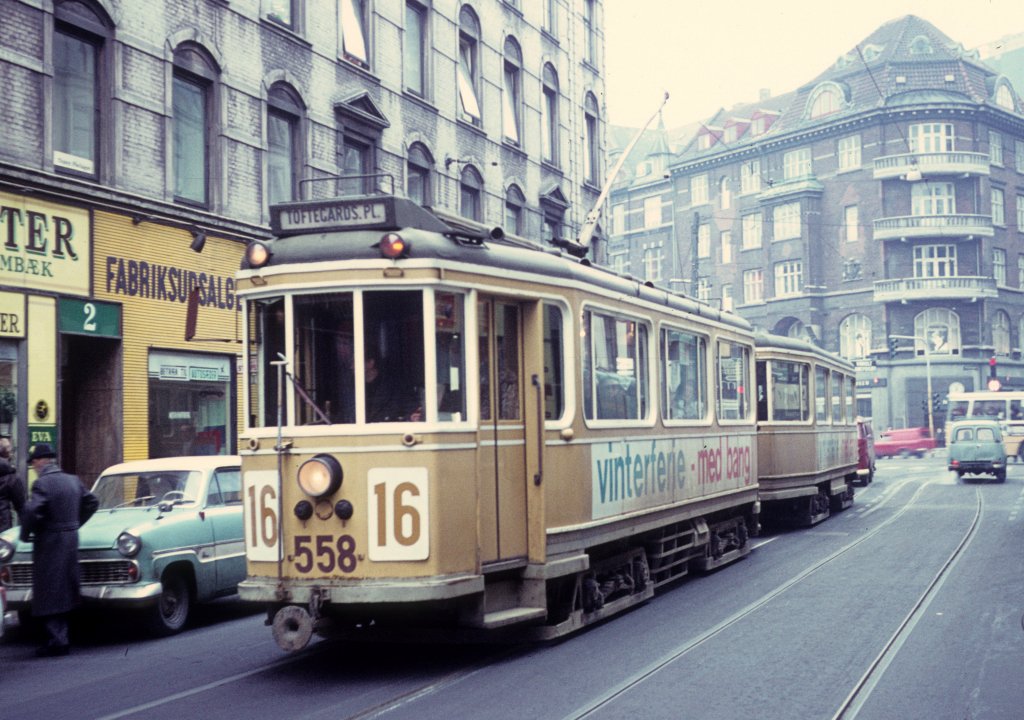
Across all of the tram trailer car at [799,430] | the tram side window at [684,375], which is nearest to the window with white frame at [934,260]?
the tram trailer car at [799,430]

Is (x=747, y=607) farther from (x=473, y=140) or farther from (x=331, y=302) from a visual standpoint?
(x=473, y=140)

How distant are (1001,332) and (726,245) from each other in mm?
16151

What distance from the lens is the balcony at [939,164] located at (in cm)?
5928

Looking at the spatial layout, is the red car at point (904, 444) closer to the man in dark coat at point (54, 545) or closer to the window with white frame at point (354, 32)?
the window with white frame at point (354, 32)

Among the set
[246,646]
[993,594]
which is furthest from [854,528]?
[246,646]

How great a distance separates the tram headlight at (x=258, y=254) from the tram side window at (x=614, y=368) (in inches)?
104

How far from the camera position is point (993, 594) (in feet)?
38.8

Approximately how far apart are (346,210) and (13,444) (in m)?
8.31

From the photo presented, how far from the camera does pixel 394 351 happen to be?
8172mm

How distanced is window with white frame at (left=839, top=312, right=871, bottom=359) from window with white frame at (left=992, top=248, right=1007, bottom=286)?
6.92 metres

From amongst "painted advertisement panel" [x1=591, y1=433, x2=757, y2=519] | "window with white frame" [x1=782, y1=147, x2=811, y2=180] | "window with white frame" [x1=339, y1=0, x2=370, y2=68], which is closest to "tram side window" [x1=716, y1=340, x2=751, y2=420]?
"painted advertisement panel" [x1=591, y1=433, x2=757, y2=519]

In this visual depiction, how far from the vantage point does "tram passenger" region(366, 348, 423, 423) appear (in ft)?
26.7

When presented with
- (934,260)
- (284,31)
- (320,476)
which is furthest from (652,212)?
(320,476)

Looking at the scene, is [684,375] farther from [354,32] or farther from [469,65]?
[469,65]
